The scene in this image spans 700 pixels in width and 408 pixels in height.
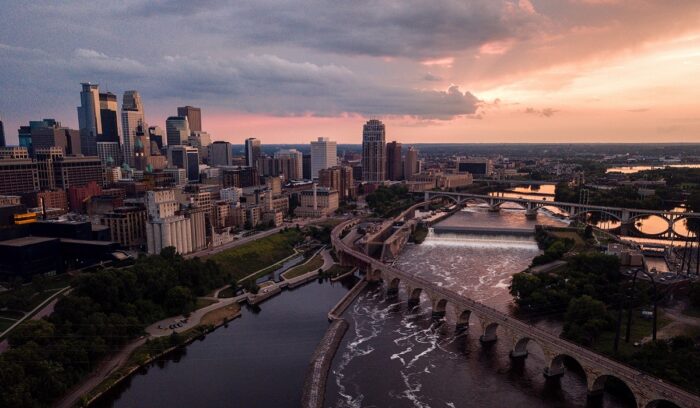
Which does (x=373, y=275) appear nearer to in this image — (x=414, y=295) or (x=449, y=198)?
(x=414, y=295)

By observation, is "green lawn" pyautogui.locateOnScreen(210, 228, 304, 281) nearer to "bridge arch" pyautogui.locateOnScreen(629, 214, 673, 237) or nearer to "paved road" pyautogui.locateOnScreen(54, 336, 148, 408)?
"paved road" pyautogui.locateOnScreen(54, 336, 148, 408)

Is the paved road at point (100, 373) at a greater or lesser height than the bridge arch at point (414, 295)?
lesser

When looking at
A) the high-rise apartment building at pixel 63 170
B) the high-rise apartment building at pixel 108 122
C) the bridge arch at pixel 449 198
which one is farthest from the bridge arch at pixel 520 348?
the high-rise apartment building at pixel 108 122

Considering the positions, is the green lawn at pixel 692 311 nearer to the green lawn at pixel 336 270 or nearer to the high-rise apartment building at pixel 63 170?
the green lawn at pixel 336 270

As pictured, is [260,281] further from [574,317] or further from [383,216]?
[383,216]

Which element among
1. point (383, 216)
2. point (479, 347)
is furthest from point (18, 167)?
point (479, 347)

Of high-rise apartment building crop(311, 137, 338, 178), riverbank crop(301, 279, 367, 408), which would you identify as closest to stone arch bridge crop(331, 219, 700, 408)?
riverbank crop(301, 279, 367, 408)

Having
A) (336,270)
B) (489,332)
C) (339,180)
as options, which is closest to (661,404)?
(489,332)

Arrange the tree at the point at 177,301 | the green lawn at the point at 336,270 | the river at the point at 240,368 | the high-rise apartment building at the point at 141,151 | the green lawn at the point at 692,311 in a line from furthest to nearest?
1. the high-rise apartment building at the point at 141,151
2. the green lawn at the point at 336,270
3. the tree at the point at 177,301
4. the green lawn at the point at 692,311
5. the river at the point at 240,368
